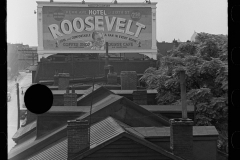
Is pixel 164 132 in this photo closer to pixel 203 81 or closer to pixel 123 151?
pixel 123 151

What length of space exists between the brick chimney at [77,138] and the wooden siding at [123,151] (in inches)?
22.8

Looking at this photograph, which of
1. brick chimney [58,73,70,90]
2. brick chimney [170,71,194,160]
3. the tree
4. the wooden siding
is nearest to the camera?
the wooden siding

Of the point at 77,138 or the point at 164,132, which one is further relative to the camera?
the point at 164,132

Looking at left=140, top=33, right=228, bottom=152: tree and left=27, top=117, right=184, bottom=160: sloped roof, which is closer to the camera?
left=27, top=117, right=184, bottom=160: sloped roof

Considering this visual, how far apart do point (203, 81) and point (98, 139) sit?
10276 millimetres

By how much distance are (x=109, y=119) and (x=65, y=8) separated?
19.7m

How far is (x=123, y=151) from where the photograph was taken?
23.8 feet

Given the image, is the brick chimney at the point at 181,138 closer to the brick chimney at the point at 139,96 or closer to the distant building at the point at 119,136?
the distant building at the point at 119,136

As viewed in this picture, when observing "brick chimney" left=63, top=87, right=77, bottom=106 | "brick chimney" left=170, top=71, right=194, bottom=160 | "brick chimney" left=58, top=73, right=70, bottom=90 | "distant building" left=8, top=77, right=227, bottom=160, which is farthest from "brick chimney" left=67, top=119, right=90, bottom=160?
"brick chimney" left=58, top=73, right=70, bottom=90

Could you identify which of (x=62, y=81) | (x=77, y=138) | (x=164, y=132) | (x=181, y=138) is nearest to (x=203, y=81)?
(x=62, y=81)

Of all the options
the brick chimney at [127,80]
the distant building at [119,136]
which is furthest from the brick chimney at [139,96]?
the brick chimney at [127,80]

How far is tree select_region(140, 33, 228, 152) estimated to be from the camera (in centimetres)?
1504

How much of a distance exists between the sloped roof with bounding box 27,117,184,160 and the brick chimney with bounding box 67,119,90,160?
0.15 meters

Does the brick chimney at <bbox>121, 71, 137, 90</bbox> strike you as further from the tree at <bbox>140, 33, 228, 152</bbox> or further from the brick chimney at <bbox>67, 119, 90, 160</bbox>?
the brick chimney at <bbox>67, 119, 90, 160</bbox>
